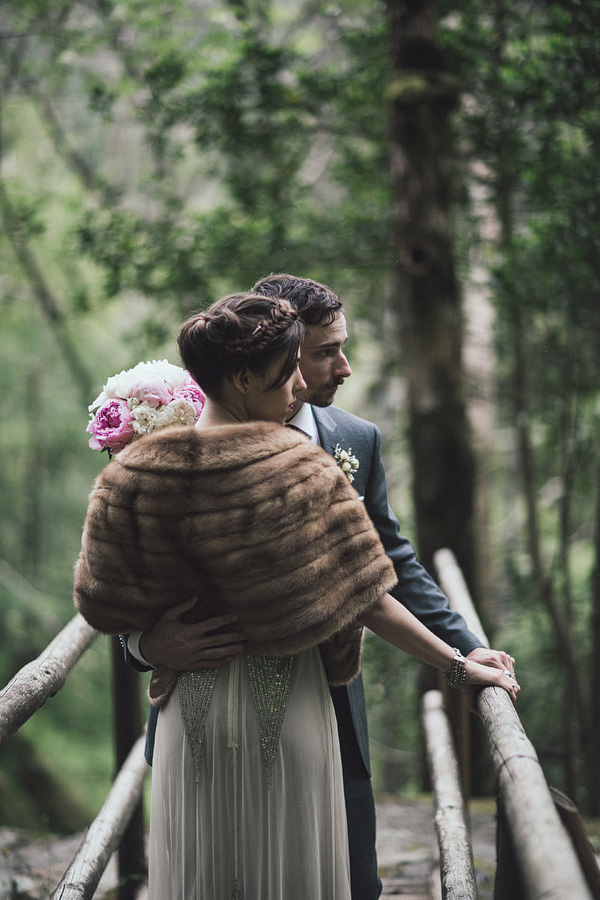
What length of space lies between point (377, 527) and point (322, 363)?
455mm

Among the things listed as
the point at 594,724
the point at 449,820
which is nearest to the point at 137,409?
the point at 449,820

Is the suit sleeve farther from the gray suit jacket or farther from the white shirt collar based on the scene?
the white shirt collar

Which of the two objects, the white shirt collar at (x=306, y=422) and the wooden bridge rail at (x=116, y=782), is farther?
the white shirt collar at (x=306, y=422)

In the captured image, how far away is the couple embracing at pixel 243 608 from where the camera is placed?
1.57m

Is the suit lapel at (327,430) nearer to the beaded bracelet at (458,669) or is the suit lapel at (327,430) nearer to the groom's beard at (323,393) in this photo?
the groom's beard at (323,393)

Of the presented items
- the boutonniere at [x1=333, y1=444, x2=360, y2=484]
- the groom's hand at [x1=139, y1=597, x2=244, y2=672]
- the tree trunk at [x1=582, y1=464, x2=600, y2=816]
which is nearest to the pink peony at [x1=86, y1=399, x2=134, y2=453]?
the groom's hand at [x1=139, y1=597, x2=244, y2=672]

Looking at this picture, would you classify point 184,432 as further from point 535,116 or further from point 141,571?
point 535,116

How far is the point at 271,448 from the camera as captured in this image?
1585 millimetres

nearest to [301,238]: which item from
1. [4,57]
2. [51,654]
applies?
[4,57]

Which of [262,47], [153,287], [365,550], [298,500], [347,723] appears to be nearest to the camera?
[298,500]

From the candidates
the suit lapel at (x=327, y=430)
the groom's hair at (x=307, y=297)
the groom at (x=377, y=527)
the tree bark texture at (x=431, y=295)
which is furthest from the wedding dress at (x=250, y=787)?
the tree bark texture at (x=431, y=295)

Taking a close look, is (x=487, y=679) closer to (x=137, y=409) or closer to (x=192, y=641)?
(x=192, y=641)

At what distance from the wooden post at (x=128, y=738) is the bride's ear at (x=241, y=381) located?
4.96 feet

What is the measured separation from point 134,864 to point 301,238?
12.4 ft
